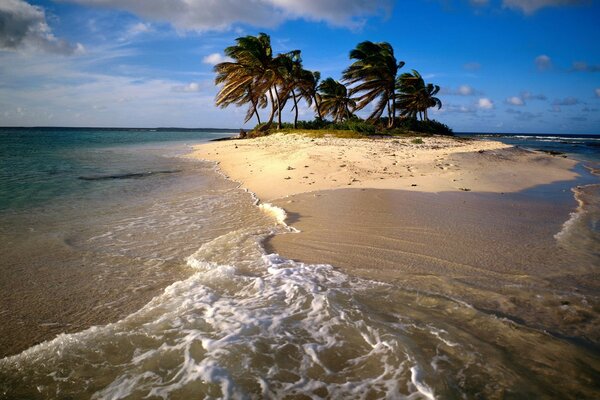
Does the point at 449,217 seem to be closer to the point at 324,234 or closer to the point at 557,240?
the point at 557,240

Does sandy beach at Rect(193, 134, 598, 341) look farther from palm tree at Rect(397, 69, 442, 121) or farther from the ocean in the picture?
palm tree at Rect(397, 69, 442, 121)

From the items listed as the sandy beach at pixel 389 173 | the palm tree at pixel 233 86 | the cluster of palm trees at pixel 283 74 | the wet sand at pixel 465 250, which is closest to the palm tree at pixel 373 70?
the cluster of palm trees at pixel 283 74

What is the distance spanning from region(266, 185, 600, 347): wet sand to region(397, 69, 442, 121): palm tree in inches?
1336

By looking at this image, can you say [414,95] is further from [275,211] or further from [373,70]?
[275,211]

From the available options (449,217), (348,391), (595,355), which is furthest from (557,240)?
(348,391)

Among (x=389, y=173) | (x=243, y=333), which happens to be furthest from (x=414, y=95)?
(x=243, y=333)

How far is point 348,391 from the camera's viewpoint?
2.21 meters

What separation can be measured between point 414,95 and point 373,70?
493 inches

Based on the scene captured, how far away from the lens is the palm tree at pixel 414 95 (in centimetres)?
3813

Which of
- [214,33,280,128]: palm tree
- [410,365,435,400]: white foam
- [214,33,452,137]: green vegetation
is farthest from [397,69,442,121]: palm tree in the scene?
[410,365,435,400]: white foam

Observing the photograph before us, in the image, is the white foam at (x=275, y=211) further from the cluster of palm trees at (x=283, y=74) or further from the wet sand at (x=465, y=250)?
the cluster of palm trees at (x=283, y=74)

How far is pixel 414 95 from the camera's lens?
132ft

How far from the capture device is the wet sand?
3248 mm

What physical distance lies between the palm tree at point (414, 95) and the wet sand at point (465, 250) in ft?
111
